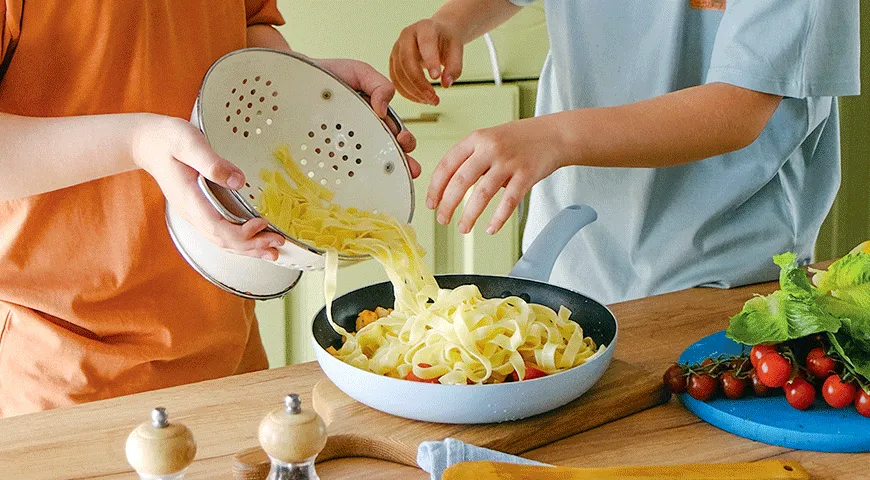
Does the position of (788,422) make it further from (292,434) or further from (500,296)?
(292,434)

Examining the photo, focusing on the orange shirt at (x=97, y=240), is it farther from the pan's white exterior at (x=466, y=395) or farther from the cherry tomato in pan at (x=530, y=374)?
the cherry tomato in pan at (x=530, y=374)

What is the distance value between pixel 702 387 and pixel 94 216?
0.77 meters

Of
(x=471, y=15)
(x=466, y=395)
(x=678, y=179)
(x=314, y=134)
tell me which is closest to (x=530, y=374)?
(x=466, y=395)

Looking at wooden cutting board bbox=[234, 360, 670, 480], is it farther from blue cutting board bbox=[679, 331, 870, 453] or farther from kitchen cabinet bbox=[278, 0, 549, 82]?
kitchen cabinet bbox=[278, 0, 549, 82]

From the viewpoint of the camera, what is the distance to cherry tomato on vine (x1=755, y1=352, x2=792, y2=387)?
909 mm

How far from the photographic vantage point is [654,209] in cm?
137

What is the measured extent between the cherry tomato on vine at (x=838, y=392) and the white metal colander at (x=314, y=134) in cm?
51

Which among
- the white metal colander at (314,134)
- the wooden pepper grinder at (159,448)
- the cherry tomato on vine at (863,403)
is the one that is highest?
the white metal colander at (314,134)

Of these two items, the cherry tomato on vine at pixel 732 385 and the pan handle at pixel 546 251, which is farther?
the pan handle at pixel 546 251

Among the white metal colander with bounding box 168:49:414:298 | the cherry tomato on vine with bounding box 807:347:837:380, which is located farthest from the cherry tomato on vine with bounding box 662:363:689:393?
the white metal colander with bounding box 168:49:414:298

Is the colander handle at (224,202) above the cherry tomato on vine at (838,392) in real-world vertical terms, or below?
above

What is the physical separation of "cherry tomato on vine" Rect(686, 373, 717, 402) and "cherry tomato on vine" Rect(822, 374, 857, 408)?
11 centimetres

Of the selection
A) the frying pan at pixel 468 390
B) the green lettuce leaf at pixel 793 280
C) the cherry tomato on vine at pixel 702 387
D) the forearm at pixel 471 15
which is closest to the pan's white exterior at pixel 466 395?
the frying pan at pixel 468 390

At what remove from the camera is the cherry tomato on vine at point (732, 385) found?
93cm
